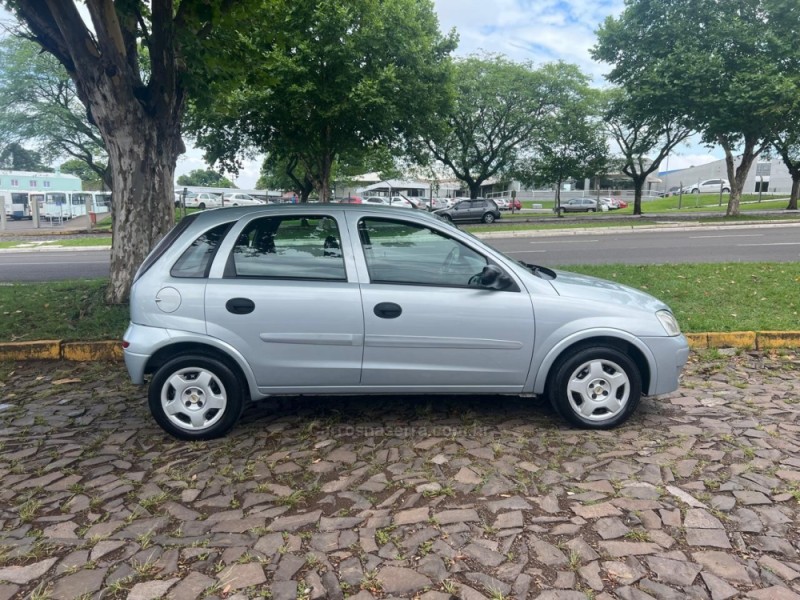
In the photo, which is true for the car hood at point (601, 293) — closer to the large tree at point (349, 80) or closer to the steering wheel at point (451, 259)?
the steering wheel at point (451, 259)

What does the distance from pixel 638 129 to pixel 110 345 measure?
30.0 m

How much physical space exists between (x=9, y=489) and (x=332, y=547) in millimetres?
2055

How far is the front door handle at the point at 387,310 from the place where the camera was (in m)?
3.91

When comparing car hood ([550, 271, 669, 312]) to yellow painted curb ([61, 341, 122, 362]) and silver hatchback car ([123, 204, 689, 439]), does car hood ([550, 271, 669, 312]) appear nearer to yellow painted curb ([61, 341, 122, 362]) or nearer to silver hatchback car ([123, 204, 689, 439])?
silver hatchback car ([123, 204, 689, 439])

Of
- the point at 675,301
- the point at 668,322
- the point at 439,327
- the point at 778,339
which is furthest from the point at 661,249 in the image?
the point at 439,327

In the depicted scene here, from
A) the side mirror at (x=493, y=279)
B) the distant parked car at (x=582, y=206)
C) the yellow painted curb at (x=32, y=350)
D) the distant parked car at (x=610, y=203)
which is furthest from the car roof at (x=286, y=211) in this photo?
the distant parked car at (x=610, y=203)

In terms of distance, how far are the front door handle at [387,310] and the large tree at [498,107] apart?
27.5 metres

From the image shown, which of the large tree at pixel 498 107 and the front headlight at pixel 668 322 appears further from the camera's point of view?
the large tree at pixel 498 107

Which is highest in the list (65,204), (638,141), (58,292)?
(638,141)

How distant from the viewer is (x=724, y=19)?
22.6 meters

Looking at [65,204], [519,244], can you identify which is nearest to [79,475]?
[519,244]

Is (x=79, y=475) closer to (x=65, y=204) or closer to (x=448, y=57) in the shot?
(x=448, y=57)

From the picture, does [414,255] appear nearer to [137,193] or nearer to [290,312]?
[290,312]

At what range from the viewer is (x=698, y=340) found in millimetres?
6055
